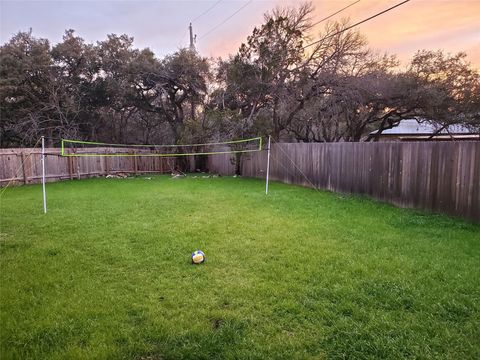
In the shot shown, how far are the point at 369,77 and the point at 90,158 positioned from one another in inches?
490

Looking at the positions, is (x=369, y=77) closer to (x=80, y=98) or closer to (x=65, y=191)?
(x=65, y=191)

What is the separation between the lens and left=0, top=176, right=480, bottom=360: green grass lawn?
7.06ft

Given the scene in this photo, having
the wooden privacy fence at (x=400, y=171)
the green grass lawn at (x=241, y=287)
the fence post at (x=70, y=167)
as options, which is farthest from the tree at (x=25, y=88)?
the wooden privacy fence at (x=400, y=171)

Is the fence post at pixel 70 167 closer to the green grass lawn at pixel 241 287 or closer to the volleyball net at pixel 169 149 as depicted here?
the volleyball net at pixel 169 149

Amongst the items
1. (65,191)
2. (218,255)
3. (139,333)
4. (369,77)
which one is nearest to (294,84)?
(369,77)

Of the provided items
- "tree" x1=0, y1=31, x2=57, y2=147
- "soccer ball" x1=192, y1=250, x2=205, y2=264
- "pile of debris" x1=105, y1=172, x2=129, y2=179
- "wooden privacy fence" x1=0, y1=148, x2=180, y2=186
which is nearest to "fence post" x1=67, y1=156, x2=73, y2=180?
"wooden privacy fence" x1=0, y1=148, x2=180, y2=186

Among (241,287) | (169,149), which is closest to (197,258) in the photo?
(241,287)

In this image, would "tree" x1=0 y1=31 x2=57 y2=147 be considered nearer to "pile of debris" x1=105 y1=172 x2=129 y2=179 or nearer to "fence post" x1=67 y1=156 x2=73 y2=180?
"fence post" x1=67 y1=156 x2=73 y2=180

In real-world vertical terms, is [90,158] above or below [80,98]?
below

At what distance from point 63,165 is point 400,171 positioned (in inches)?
492

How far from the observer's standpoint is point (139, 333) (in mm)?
2275

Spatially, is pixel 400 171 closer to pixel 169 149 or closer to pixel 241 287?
pixel 241 287

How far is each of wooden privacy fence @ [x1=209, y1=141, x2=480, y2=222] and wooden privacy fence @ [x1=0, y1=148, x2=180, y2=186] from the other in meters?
7.35

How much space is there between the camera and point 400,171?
6727mm
